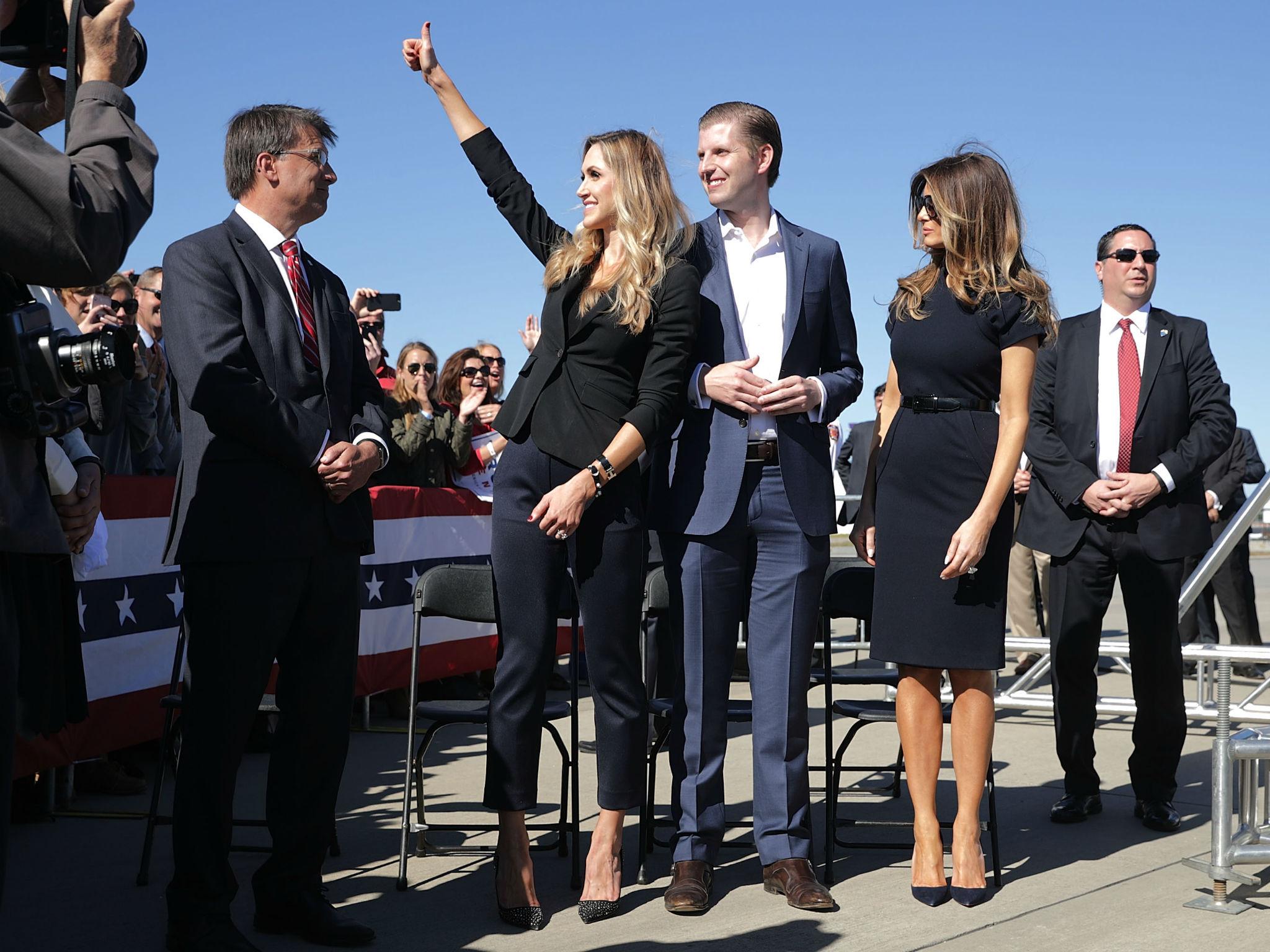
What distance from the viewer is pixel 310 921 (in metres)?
3.54

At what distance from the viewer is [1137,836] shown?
15.9 feet

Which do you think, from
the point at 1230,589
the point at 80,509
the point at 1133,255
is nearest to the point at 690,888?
the point at 80,509

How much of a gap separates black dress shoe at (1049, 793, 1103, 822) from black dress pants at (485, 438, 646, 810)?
211cm

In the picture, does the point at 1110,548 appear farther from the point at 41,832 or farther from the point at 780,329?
the point at 41,832

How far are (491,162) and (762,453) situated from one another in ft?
4.27

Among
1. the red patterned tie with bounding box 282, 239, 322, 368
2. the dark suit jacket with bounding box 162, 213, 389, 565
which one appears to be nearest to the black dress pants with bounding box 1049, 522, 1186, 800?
the dark suit jacket with bounding box 162, 213, 389, 565

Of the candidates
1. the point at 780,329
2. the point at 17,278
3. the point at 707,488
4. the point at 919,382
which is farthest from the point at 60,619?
the point at 919,382

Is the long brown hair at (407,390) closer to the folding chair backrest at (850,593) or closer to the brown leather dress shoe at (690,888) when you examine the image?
the folding chair backrest at (850,593)

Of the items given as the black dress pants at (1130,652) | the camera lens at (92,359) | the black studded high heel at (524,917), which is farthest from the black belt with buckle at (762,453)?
the camera lens at (92,359)

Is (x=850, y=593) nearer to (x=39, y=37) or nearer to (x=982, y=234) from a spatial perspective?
(x=982, y=234)

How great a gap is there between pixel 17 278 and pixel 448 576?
101 inches

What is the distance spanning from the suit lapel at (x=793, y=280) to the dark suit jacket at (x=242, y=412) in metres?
1.47

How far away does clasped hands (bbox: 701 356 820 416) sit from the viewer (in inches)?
156

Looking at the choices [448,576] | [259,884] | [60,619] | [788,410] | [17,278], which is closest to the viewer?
[17,278]
